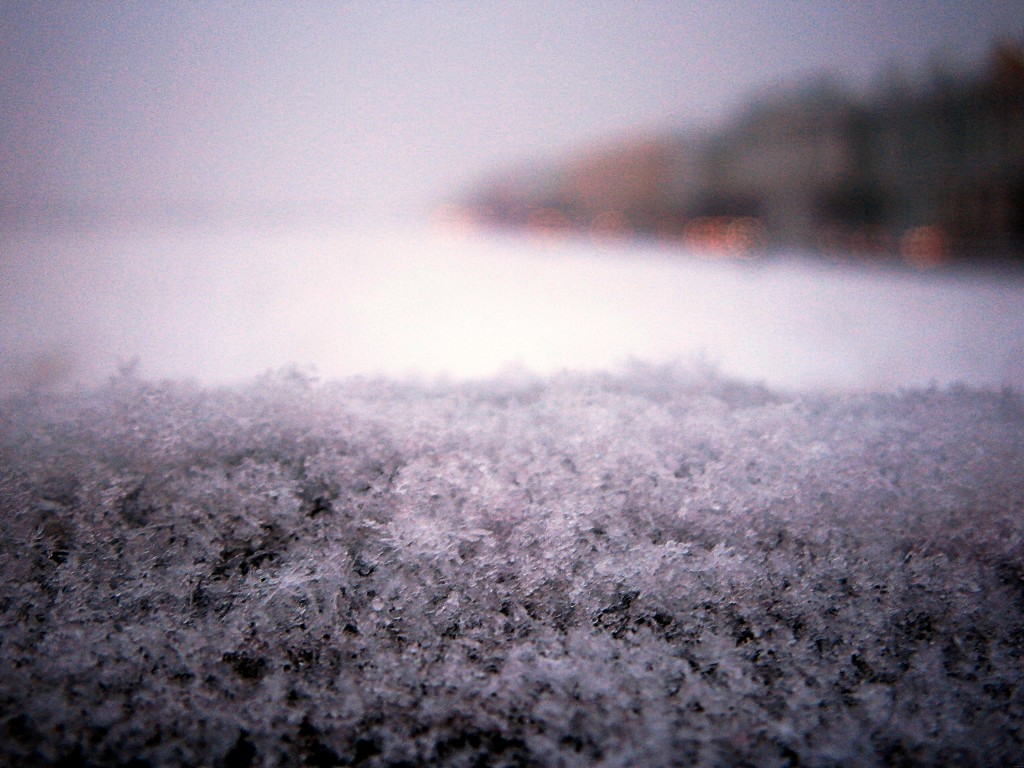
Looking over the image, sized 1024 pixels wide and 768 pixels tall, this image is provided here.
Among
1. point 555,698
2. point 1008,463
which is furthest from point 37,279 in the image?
point 1008,463

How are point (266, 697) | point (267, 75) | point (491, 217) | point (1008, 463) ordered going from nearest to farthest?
point (266, 697) < point (1008, 463) < point (267, 75) < point (491, 217)

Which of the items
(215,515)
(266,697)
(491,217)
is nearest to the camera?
(266,697)

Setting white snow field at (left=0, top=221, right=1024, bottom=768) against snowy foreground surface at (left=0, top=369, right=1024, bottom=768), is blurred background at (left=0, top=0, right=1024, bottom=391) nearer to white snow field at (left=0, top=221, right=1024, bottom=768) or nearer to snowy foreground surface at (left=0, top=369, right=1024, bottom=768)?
white snow field at (left=0, top=221, right=1024, bottom=768)

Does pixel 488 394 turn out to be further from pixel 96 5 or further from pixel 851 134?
pixel 851 134

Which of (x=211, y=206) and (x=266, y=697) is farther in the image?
(x=211, y=206)

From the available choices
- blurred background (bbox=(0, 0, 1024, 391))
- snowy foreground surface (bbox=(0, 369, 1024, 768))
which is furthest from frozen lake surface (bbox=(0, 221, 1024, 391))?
snowy foreground surface (bbox=(0, 369, 1024, 768))

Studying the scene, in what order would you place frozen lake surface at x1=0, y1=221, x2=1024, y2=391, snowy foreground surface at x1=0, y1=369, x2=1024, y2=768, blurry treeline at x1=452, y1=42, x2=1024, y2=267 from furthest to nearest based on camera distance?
blurry treeline at x1=452, y1=42, x2=1024, y2=267, frozen lake surface at x1=0, y1=221, x2=1024, y2=391, snowy foreground surface at x1=0, y1=369, x2=1024, y2=768
